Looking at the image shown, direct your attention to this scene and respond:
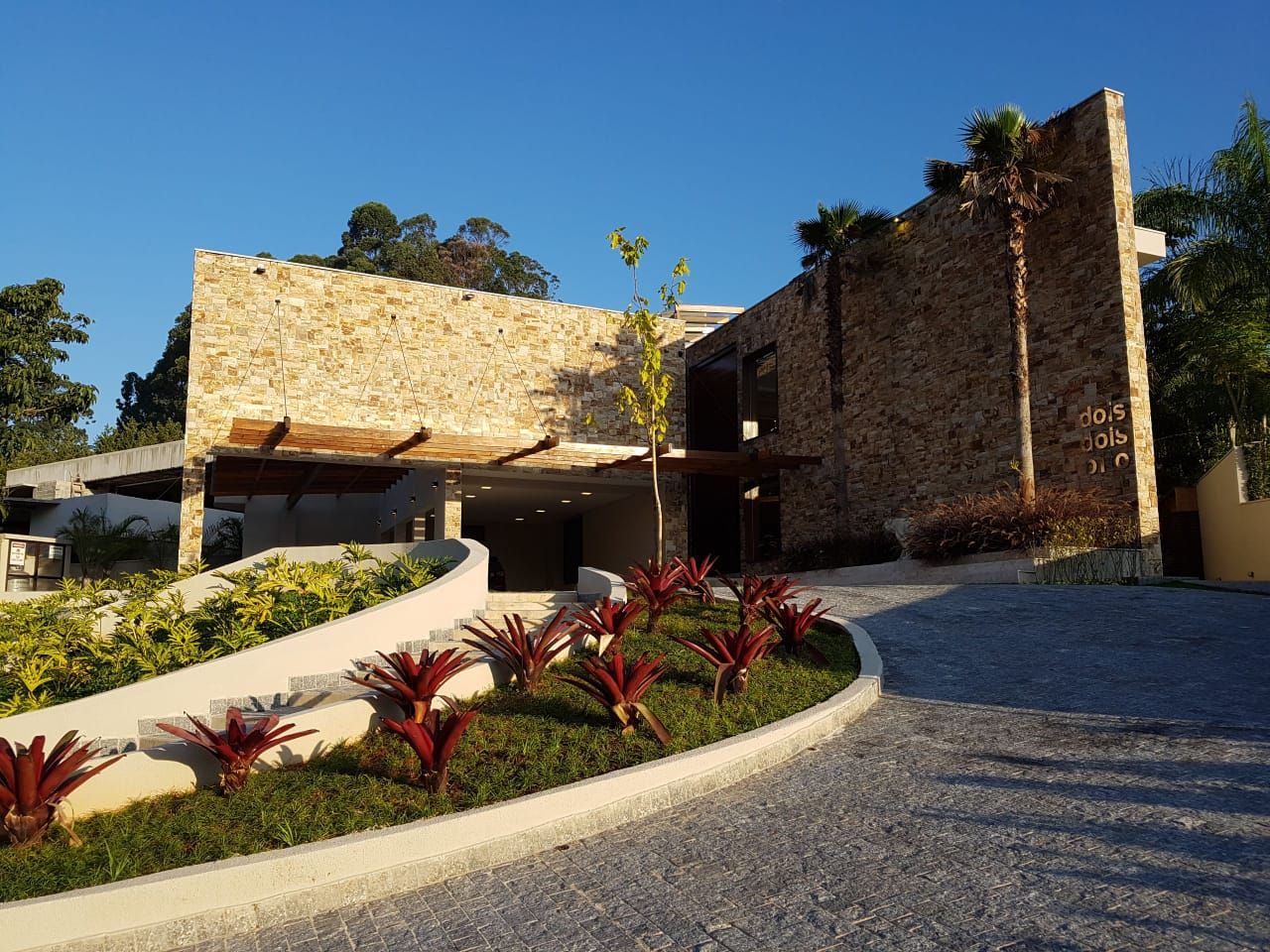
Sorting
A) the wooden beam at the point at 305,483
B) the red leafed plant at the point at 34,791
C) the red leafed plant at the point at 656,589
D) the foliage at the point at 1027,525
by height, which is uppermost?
the wooden beam at the point at 305,483

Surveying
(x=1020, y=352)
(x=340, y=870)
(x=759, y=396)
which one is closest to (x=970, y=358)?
(x=1020, y=352)

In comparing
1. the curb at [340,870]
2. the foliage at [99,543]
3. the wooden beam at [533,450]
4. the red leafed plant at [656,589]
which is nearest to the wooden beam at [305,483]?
the foliage at [99,543]

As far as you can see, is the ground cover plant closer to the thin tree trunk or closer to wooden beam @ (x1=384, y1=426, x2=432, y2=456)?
wooden beam @ (x1=384, y1=426, x2=432, y2=456)

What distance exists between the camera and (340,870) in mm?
4117

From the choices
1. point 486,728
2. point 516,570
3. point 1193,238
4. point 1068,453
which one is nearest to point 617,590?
point 486,728

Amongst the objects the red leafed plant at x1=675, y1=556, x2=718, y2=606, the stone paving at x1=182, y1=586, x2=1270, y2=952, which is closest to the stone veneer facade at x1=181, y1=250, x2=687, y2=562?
the red leafed plant at x1=675, y1=556, x2=718, y2=606

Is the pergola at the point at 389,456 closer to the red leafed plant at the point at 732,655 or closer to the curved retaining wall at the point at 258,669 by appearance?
the curved retaining wall at the point at 258,669

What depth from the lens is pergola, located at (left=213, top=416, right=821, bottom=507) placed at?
1655 centimetres

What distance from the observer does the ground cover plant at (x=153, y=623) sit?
21.4ft

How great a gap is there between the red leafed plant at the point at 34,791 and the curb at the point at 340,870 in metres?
0.77

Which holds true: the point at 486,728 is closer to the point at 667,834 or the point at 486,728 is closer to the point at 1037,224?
the point at 667,834

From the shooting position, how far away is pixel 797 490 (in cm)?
2077

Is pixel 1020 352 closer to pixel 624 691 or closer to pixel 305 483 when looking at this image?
pixel 624 691

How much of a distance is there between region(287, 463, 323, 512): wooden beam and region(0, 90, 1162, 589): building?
3.8 inches
